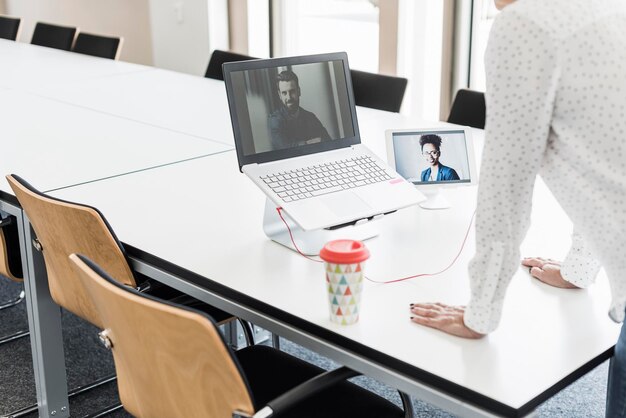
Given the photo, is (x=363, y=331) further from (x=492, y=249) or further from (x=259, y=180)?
(x=259, y=180)

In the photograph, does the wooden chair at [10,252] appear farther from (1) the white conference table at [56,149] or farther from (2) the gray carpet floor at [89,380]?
(2) the gray carpet floor at [89,380]

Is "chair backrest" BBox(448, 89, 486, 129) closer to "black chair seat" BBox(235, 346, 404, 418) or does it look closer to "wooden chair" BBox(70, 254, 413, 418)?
"black chair seat" BBox(235, 346, 404, 418)

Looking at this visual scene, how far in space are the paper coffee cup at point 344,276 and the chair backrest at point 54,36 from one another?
161 inches

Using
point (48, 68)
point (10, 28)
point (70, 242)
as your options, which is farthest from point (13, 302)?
point (10, 28)

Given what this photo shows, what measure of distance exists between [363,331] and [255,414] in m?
0.25

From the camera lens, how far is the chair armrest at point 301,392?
1444 mm

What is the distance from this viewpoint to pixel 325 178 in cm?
199

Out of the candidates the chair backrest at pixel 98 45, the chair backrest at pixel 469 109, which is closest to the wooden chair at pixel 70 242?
the chair backrest at pixel 469 109

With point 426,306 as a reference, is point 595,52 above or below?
above

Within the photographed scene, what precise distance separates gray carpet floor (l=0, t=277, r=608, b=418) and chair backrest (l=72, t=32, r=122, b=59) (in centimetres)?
196

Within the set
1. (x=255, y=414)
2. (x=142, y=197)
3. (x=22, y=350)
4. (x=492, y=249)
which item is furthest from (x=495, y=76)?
(x=22, y=350)

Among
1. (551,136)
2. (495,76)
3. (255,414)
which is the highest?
(495,76)

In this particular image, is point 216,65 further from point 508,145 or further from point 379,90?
point 508,145

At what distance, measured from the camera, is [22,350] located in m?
2.94
